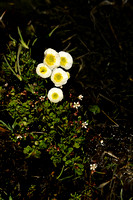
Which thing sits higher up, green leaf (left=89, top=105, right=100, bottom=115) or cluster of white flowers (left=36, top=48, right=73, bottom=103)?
cluster of white flowers (left=36, top=48, right=73, bottom=103)

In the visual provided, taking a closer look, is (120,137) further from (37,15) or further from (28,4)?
(28,4)

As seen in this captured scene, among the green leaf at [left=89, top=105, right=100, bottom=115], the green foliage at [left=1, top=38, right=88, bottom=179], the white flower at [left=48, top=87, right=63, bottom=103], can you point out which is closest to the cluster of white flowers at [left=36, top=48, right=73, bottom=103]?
the white flower at [left=48, top=87, right=63, bottom=103]

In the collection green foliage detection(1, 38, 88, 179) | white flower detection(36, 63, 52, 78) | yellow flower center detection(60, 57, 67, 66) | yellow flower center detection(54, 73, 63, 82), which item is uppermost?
yellow flower center detection(60, 57, 67, 66)

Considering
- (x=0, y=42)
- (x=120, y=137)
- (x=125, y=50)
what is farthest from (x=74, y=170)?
(x=0, y=42)

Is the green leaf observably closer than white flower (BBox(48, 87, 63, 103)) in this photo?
No

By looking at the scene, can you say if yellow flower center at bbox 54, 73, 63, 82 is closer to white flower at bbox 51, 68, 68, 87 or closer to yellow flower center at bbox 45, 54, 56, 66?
white flower at bbox 51, 68, 68, 87

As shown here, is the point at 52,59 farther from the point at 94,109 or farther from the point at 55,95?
the point at 94,109
